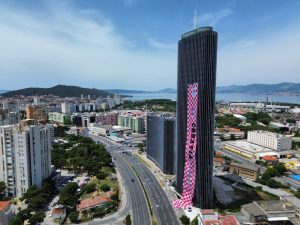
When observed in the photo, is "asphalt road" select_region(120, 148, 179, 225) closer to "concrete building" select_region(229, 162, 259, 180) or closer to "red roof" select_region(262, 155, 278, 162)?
"concrete building" select_region(229, 162, 259, 180)

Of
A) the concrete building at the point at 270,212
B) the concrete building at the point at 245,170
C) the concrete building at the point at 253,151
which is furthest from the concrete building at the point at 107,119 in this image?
A: the concrete building at the point at 270,212

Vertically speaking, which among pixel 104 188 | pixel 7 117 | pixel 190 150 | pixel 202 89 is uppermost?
pixel 202 89

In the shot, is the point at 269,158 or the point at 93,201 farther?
the point at 269,158

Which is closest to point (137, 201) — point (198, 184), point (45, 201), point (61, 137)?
point (198, 184)

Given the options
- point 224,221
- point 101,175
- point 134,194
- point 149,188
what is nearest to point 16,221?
point 134,194

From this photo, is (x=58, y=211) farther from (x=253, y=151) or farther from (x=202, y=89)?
(x=253, y=151)

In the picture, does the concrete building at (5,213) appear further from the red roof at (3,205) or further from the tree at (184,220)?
the tree at (184,220)
